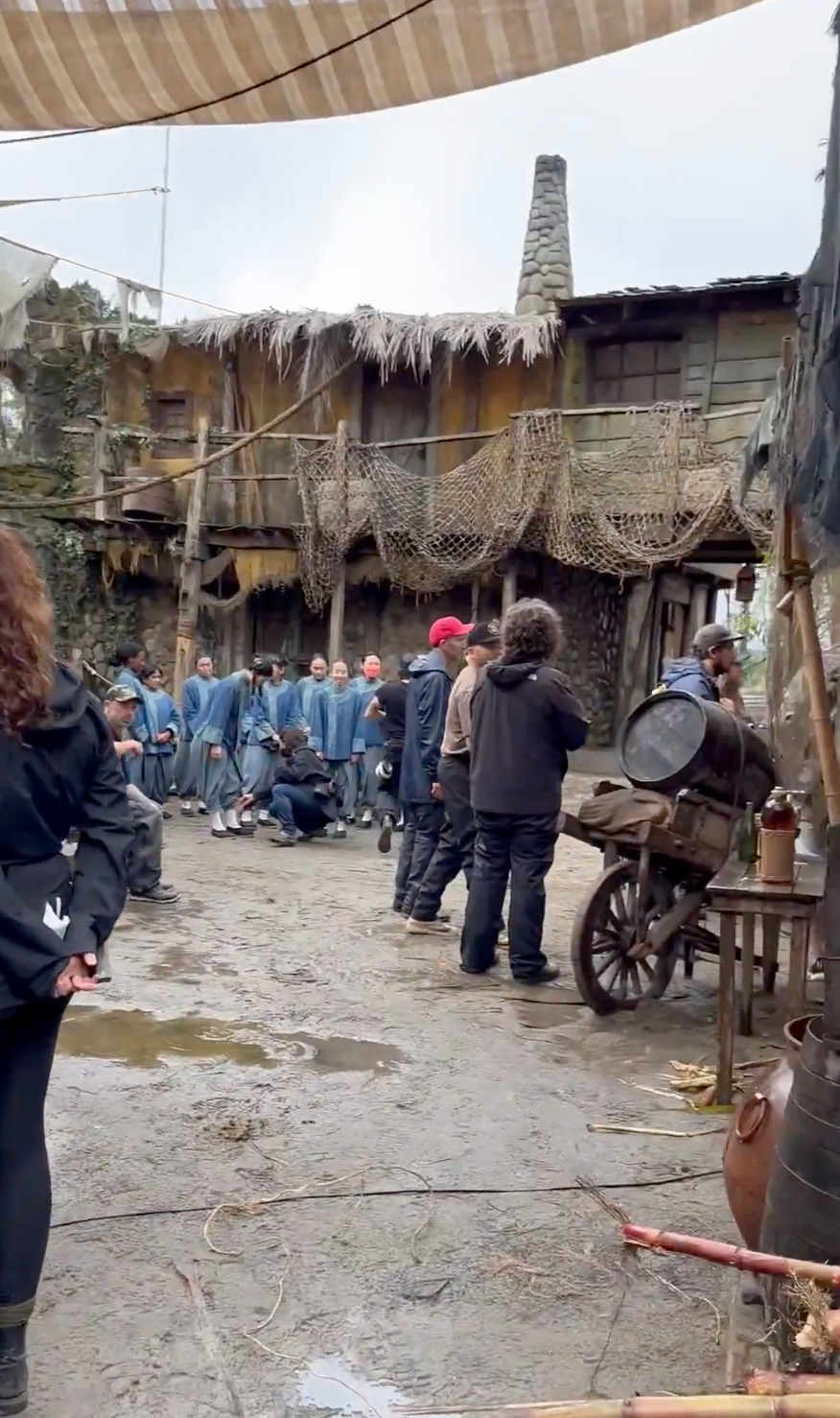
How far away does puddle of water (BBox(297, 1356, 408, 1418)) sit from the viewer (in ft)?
8.14

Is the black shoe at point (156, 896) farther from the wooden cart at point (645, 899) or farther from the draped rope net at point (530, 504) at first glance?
the draped rope net at point (530, 504)

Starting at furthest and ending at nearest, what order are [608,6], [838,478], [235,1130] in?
1. [235,1130]
2. [608,6]
3. [838,478]

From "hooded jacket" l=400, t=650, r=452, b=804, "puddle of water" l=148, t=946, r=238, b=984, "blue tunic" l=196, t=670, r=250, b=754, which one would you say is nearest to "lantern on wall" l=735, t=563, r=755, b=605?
"blue tunic" l=196, t=670, r=250, b=754

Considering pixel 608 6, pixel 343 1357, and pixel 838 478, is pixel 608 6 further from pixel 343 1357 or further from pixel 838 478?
pixel 343 1357

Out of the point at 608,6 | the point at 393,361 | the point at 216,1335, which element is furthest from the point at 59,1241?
the point at 393,361

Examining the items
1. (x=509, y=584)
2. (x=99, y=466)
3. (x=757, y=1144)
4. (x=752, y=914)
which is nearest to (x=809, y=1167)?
(x=757, y=1144)

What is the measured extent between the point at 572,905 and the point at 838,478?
21.8 feet

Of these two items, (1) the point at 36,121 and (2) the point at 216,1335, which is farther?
(1) the point at 36,121

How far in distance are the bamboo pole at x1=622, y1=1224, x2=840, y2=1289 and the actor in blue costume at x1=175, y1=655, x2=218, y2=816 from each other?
32.7ft

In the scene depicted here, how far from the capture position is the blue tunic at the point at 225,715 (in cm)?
1114

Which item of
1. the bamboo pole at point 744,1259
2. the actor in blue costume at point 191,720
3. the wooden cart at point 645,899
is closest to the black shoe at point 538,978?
the wooden cart at point 645,899

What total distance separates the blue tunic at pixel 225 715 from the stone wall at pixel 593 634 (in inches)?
276

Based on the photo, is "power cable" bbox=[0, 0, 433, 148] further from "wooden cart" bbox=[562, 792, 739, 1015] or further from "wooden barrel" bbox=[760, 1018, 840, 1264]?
"wooden cart" bbox=[562, 792, 739, 1015]

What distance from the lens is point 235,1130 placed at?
397 centimetres
